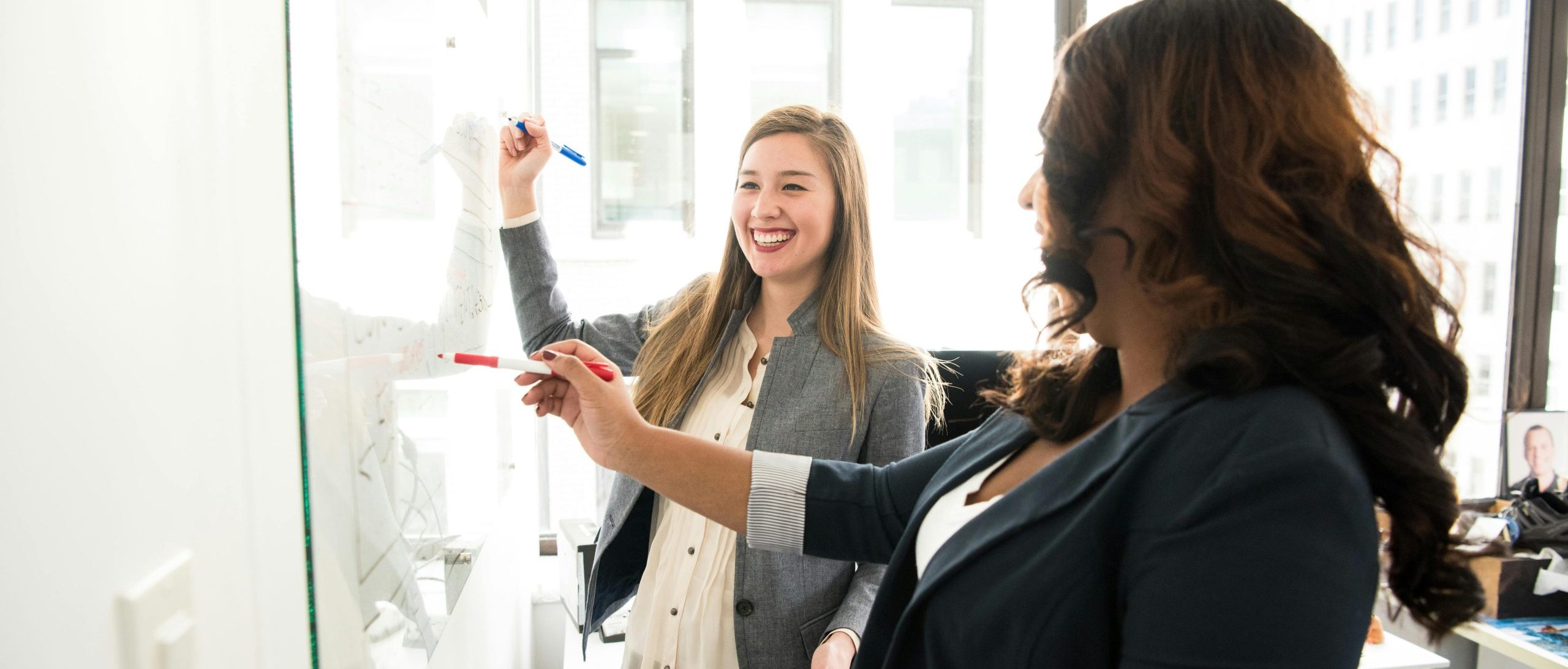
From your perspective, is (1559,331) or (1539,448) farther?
(1559,331)

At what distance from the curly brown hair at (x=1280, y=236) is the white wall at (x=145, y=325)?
59cm

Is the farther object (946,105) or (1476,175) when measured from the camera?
(946,105)

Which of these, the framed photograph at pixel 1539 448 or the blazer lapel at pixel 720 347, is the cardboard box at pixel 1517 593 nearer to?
the framed photograph at pixel 1539 448

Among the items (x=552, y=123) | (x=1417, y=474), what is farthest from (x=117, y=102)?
(x=552, y=123)

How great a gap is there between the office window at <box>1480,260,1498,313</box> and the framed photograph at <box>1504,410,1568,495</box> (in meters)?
0.42

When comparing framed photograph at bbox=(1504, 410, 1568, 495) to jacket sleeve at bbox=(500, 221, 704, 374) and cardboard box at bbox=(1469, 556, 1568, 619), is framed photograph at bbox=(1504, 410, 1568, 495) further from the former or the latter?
jacket sleeve at bbox=(500, 221, 704, 374)

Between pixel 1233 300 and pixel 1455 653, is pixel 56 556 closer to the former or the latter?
pixel 1233 300

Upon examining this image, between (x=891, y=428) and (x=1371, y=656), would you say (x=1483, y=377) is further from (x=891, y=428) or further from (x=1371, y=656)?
(x=891, y=428)

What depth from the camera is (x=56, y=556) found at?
0.38 m

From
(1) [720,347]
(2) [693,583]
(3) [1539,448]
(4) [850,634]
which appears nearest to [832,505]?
(4) [850,634]

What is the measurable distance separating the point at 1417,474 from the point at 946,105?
10.4 feet

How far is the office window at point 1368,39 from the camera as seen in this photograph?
3162 millimetres

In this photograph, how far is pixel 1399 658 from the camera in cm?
204

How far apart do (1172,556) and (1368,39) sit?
3.42 metres
